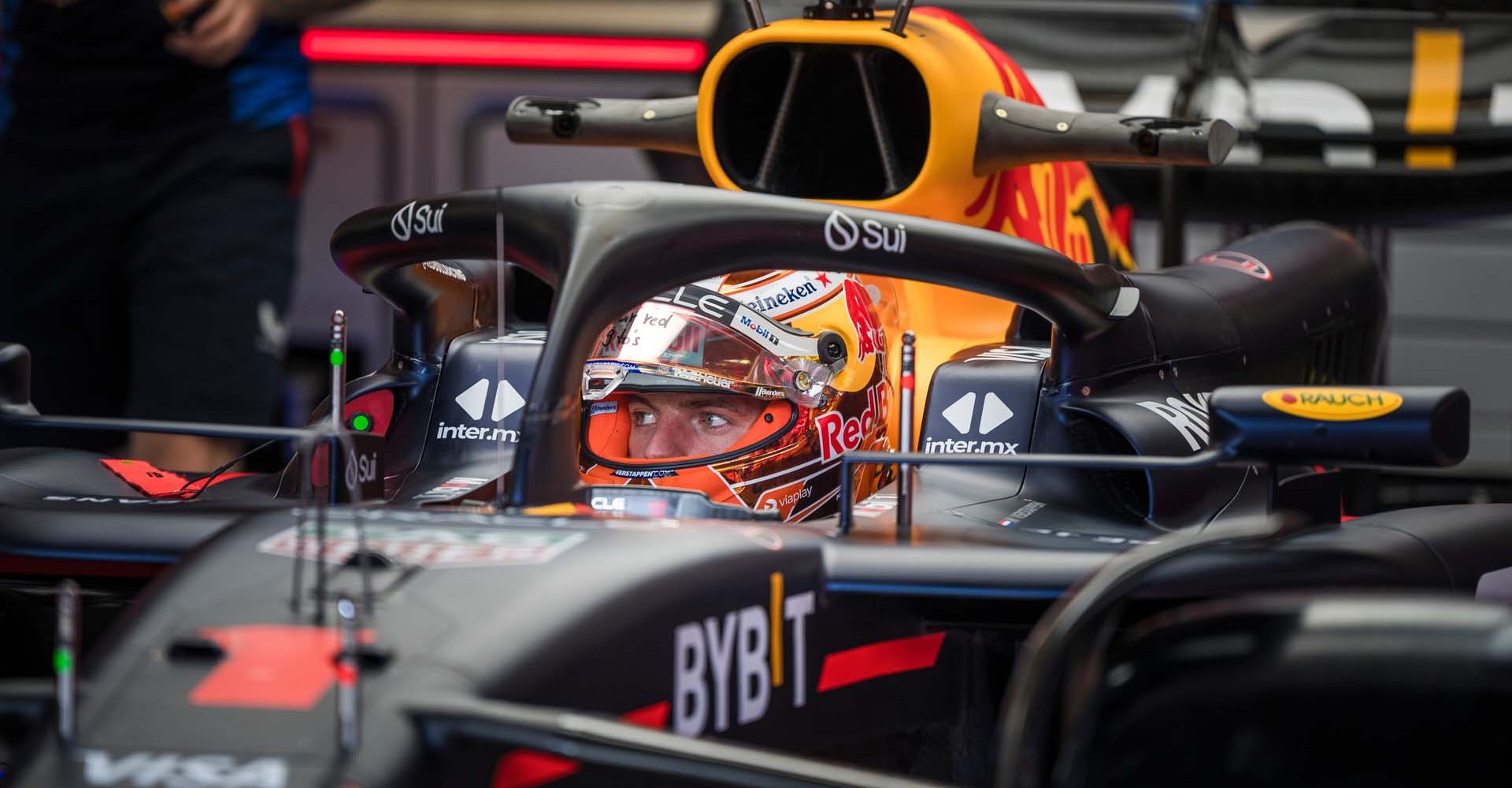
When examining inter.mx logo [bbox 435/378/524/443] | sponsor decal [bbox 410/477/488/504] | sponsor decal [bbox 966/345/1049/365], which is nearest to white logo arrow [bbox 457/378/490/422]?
inter.mx logo [bbox 435/378/524/443]

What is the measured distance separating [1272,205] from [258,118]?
2.57m

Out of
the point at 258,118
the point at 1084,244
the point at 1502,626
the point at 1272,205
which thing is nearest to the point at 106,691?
the point at 1502,626

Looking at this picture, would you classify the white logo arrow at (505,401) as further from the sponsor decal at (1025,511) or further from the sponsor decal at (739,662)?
the sponsor decal at (739,662)

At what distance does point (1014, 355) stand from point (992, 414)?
25cm

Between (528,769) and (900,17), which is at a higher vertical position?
(900,17)

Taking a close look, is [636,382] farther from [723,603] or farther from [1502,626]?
[1502,626]

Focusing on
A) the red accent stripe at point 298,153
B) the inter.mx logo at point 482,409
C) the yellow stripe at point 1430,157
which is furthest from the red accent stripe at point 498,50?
the inter.mx logo at point 482,409

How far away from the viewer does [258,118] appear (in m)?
4.18

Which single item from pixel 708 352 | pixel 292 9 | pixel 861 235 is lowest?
pixel 708 352

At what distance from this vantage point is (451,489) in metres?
2.38

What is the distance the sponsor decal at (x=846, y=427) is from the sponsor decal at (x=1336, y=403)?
33.3 inches

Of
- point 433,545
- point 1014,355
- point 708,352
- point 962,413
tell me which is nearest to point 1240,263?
point 1014,355

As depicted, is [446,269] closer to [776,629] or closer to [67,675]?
[776,629]

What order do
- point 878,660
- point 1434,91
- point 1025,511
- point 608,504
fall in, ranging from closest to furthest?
point 878,660 → point 608,504 → point 1025,511 → point 1434,91
